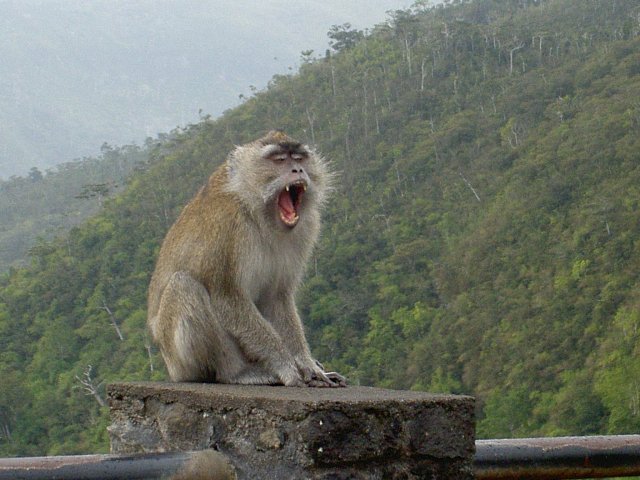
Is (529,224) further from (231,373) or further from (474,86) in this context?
(231,373)

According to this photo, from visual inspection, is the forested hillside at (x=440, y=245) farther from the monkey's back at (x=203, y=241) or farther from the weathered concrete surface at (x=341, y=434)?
the weathered concrete surface at (x=341, y=434)

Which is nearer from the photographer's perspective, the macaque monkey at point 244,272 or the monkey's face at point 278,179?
the macaque monkey at point 244,272

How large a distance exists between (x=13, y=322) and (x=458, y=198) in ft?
71.4

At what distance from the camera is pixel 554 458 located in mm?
2025

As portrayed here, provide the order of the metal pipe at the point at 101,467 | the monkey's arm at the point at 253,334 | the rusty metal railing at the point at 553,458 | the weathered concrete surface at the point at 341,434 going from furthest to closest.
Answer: the monkey's arm at the point at 253,334, the rusty metal railing at the point at 553,458, the weathered concrete surface at the point at 341,434, the metal pipe at the point at 101,467

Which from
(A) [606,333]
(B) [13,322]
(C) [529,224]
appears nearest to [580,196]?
(C) [529,224]

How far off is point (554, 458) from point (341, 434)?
47cm

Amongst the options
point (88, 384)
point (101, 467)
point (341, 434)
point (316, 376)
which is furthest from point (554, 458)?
point (88, 384)

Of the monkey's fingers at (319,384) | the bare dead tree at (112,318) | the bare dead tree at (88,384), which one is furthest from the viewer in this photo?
the bare dead tree at (112,318)

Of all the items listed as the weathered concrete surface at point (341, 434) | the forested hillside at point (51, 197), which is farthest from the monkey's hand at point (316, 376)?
the forested hillside at point (51, 197)

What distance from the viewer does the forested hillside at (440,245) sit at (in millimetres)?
34719

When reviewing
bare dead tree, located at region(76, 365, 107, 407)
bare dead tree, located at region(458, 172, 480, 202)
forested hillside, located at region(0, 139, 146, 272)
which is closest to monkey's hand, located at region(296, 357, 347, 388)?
bare dead tree, located at region(76, 365, 107, 407)

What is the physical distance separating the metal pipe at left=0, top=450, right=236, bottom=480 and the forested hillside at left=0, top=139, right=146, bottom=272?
229 feet

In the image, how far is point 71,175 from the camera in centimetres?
8019
